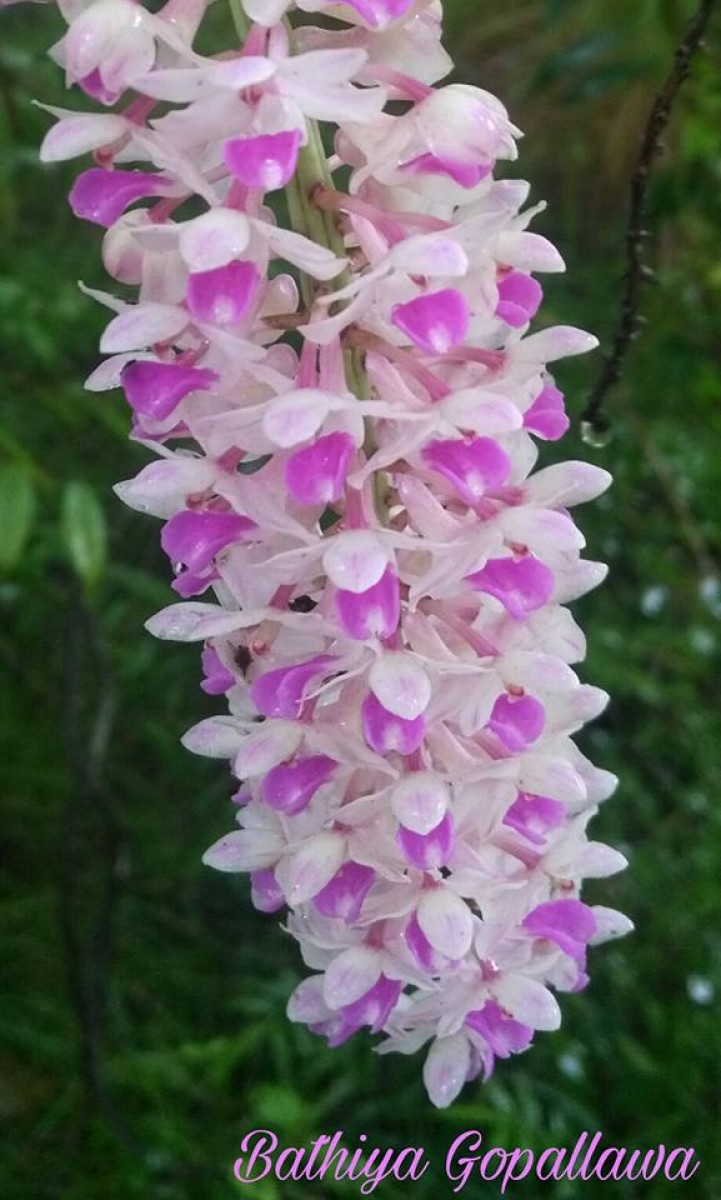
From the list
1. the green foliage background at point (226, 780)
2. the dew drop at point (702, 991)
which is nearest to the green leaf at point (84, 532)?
the green foliage background at point (226, 780)

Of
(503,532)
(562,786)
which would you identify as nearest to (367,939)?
(562,786)

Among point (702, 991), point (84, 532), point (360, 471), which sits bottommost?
point (702, 991)

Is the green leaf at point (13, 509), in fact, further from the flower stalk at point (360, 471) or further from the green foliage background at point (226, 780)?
the flower stalk at point (360, 471)

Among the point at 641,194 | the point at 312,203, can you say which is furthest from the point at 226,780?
the point at 312,203

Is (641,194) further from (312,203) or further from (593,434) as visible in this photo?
(312,203)

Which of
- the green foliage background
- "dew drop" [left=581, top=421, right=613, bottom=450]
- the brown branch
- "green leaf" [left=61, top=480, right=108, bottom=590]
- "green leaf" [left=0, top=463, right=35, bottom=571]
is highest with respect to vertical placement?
the brown branch

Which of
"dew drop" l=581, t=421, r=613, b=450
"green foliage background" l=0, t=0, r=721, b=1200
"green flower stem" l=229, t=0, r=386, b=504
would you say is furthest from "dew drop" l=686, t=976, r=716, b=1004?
"green flower stem" l=229, t=0, r=386, b=504

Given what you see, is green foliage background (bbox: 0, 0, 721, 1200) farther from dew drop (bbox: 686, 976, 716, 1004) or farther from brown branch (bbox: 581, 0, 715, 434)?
brown branch (bbox: 581, 0, 715, 434)

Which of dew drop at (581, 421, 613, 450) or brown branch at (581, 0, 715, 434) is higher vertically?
brown branch at (581, 0, 715, 434)
